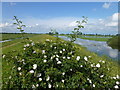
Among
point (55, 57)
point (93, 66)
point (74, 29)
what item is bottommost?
point (93, 66)

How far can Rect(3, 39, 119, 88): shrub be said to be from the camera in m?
3.55

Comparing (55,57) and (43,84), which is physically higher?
(55,57)

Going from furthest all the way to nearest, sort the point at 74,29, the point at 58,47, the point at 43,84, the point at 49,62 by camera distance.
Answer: the point at 74,29
the point at 58,47
the point at 49,62
the point at 43,84

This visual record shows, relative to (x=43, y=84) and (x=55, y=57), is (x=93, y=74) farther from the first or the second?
(x=43, y=84)

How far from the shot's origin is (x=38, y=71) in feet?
11.8

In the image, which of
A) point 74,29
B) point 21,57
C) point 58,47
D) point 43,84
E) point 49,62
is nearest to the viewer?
point 43,84

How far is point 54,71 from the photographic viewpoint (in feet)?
11.6

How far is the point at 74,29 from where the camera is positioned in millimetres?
4883

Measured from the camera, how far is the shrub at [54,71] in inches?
140

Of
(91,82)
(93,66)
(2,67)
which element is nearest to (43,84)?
(91,82)

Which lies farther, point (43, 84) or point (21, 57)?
point (21, 57)

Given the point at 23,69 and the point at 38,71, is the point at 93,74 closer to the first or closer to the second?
the point at 38,71

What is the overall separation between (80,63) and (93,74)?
21.5 inches

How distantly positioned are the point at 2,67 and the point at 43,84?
6.94 ft
